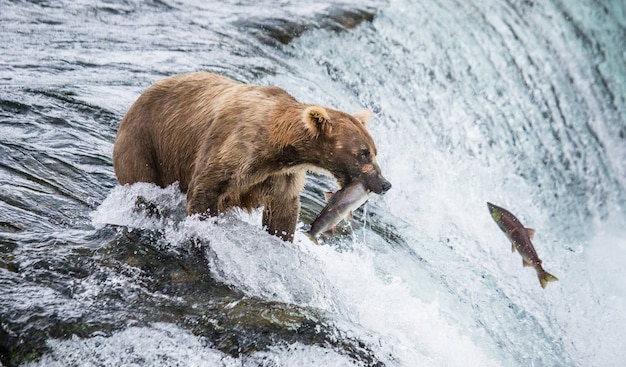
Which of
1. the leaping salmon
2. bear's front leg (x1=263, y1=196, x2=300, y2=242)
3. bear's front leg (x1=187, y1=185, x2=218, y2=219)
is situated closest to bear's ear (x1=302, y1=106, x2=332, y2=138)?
bear's front leg (x1=263, y1=196, x2=300, y2=242)

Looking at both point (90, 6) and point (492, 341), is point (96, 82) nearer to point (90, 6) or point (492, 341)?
point (90, 6)

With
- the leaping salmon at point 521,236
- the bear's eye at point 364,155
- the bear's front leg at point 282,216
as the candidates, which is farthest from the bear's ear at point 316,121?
the leaping salmon at point 521,236

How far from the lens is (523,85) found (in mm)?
11203

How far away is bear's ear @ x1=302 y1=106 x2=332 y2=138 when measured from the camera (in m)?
4.48

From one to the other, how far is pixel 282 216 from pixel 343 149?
602mm

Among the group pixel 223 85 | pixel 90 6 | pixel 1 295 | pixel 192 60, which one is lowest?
pixel 90 6

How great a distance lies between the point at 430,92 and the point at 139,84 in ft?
13.0

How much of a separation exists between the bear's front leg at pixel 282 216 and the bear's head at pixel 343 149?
0.36 metres

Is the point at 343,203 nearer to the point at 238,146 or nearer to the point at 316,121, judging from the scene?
the point at 316,121

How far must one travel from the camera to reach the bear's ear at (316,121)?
4480 millimetres

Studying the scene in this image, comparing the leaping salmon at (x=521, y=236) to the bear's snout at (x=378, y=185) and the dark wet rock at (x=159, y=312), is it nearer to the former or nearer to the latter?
the bear's snout at (x=378, y=185)

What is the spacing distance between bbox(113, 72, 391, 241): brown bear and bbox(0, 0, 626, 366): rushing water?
168 mm

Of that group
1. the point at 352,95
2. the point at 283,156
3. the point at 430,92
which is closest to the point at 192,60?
the point at 352,95

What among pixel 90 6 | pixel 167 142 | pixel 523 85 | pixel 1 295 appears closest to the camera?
pixel 1 295
